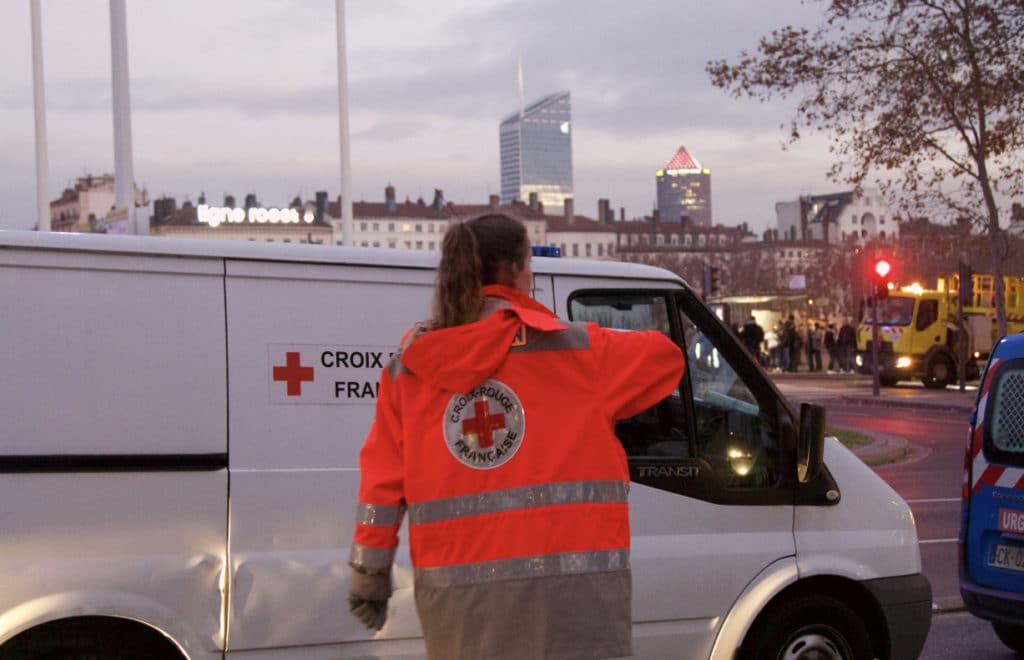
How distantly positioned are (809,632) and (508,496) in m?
2.31

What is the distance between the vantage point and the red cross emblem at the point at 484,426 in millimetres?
2980

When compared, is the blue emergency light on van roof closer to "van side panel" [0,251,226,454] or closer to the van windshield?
"van side panel" [0,251,226,454]

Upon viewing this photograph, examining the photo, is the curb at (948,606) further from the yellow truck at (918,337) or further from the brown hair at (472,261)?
the yellow truck at (918,337)

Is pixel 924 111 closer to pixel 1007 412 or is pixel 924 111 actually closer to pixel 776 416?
pixel 1007 412

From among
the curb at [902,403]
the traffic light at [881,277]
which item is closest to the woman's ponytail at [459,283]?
the curb at [902,403]

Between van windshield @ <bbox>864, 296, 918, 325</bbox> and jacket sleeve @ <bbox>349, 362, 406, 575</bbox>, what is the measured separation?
33.1 metres

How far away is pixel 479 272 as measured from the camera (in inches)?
121

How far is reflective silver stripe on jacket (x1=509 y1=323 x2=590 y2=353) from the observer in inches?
119

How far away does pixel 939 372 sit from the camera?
35.0m

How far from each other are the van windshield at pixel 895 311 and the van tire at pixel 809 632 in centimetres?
3098

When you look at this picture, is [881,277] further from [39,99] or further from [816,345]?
[39,99]

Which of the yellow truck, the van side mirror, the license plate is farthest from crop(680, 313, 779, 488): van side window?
the yellow truck

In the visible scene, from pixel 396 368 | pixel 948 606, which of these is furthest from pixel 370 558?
pixel 948 606

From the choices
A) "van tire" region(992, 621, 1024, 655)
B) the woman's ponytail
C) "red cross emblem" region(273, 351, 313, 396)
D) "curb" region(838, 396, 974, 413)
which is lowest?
"curb" region(838, 396, 974, 413)
